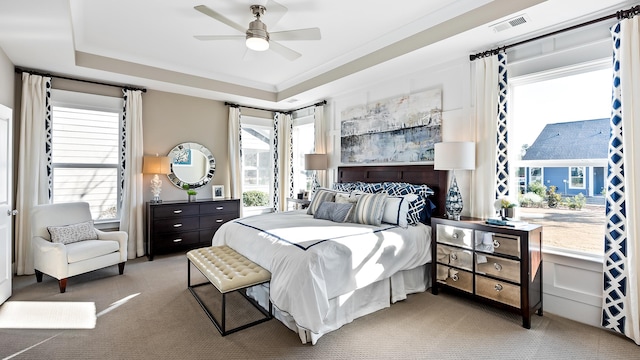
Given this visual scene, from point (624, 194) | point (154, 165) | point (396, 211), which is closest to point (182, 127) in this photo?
point (154, 165)

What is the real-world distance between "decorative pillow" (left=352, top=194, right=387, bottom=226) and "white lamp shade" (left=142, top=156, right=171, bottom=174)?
304cm

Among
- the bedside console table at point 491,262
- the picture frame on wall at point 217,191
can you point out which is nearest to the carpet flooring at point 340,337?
the bedside console table at point 491,262

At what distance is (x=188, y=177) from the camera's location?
537 centimetres

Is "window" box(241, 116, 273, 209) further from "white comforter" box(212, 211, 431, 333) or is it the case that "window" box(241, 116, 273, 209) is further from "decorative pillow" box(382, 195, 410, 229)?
"decorative pillow" box(382, 195, 410, 229)

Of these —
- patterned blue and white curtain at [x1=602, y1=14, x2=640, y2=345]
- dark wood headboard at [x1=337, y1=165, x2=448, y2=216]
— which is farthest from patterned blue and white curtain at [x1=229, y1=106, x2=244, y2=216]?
patterned blue and white curtain at [x1=602, y1=14, x2=640, y2=345]

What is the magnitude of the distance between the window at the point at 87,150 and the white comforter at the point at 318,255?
2.42 meters

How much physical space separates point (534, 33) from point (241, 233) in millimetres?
3514

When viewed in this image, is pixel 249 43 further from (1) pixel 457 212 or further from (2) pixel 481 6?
(1) pixel 457 212

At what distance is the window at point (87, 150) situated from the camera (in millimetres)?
4336

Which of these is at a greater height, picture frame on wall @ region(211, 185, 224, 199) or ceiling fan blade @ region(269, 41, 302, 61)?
ceiling fan blade @ region(269, 41, 302, 61)

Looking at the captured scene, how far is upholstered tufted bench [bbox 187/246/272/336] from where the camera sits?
7.96 feet

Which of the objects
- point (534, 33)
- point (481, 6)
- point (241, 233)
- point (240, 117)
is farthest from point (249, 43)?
point (240, 117)

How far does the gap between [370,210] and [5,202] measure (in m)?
3.73

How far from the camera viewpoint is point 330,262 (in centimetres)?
247
